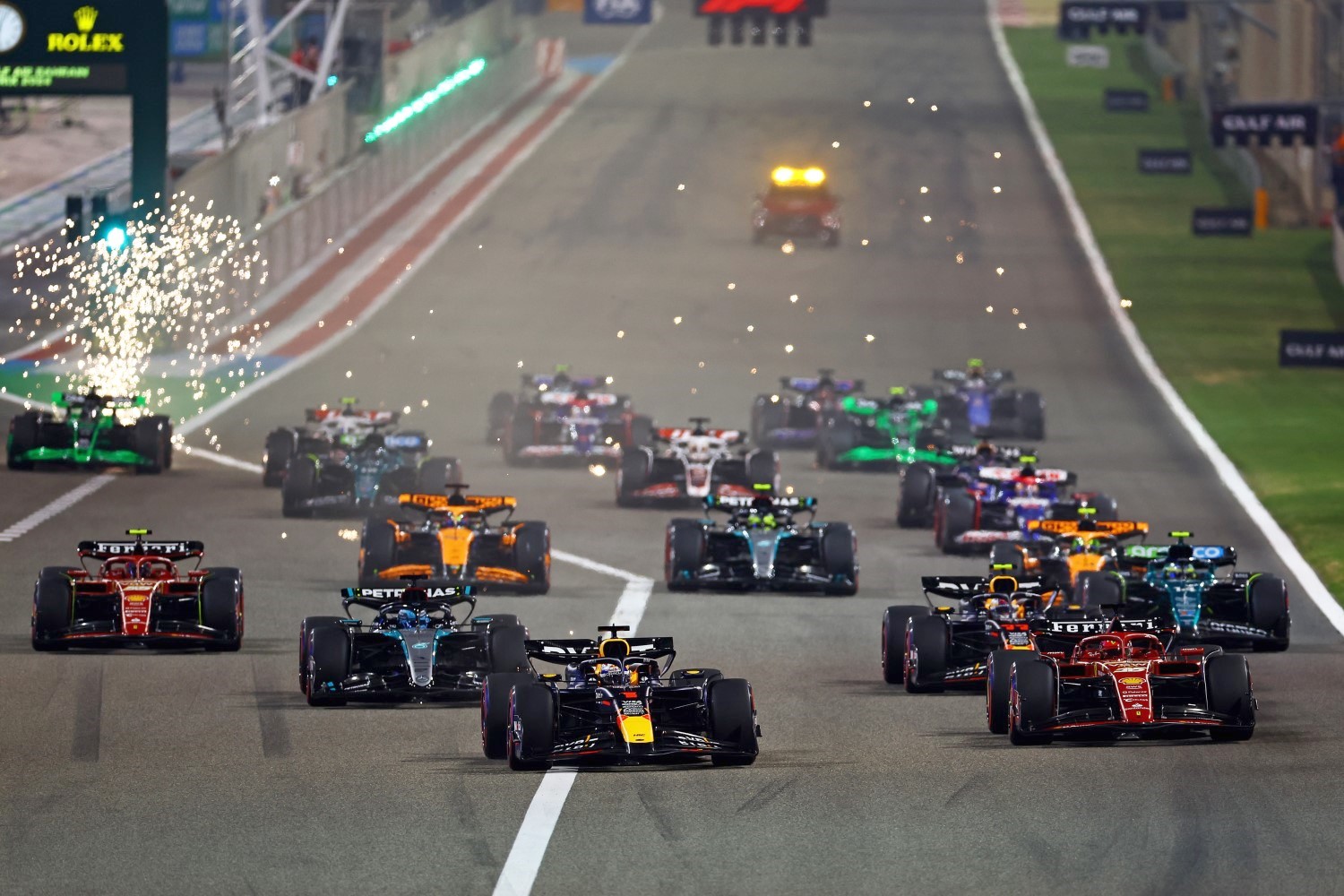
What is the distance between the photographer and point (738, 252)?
70000mm

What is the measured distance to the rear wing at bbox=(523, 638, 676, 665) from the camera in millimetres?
20328

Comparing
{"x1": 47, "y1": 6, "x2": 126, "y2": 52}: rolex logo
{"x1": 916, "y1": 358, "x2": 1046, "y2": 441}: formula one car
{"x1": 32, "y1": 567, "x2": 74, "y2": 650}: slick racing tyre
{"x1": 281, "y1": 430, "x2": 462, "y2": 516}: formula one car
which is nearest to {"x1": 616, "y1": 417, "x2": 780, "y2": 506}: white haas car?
{"x1": 281, "y1": 430, "x2": 462, "y2": 516}: formula one car

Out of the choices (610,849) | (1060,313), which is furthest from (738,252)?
(610,849)

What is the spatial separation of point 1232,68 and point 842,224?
33.0 metres

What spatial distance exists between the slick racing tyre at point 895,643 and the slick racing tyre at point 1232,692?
3.48 meters

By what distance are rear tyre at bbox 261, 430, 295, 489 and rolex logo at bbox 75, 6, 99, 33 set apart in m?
12.7

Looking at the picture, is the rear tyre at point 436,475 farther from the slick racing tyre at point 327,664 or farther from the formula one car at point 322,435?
the slick racing tyre at point 327,664

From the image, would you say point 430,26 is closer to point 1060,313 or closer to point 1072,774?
point 1060,313

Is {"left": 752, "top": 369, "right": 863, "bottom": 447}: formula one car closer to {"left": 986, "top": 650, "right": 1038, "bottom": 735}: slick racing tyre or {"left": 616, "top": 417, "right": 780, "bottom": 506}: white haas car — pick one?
{"left": 616, "top": 417, "right": 780, "bottom": 506}: white haas car

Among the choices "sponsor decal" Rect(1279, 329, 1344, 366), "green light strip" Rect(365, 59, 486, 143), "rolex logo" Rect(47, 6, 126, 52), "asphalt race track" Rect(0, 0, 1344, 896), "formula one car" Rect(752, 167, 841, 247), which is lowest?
"asphalt race track" Rect(0, 0, 1344, 896)

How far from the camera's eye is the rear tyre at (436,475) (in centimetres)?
3400

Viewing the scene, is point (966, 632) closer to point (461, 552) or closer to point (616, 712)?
point (616, 712)

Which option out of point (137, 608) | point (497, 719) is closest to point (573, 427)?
point (137, 608)

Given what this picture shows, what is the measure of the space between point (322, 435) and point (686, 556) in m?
9.03
